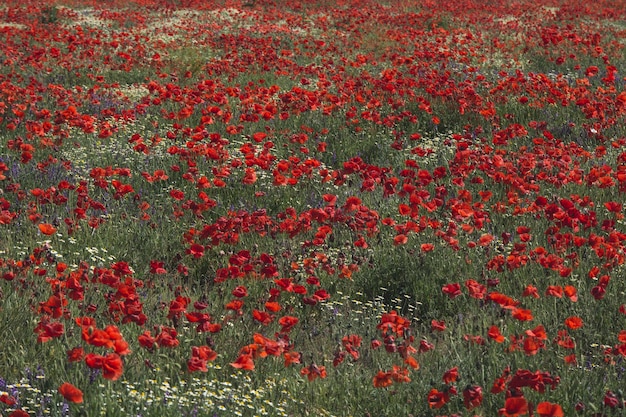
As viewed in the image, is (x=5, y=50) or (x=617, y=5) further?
(x=617, y=5)

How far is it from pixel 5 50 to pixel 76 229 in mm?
7505

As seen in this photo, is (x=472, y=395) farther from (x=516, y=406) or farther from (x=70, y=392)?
(x=70, y=392)

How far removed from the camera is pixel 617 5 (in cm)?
2264

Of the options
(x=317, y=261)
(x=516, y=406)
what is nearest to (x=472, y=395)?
(x=516, y=406)

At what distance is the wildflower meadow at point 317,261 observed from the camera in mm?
3281

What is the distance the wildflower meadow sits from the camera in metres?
3.28

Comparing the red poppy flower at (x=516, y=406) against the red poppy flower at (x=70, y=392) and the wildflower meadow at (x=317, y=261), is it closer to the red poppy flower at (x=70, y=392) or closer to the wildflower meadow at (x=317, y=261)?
the wildflower meadow at (x=317, y=261)

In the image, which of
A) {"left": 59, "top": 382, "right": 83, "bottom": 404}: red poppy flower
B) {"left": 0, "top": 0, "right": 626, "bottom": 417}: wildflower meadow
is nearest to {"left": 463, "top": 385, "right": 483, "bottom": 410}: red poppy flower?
{"left": 0, "top": 0, "right": 626, "bottom": 417}: wildflower meadow

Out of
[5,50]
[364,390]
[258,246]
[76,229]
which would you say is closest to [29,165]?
[76,229]

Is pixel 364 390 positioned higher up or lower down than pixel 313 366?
lower down

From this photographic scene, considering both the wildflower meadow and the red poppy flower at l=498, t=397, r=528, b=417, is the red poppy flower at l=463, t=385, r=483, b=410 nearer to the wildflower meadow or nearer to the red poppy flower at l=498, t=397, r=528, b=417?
the wildflower meadow

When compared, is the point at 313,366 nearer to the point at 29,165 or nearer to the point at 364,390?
the point at 364,390

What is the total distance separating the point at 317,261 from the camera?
4.79m

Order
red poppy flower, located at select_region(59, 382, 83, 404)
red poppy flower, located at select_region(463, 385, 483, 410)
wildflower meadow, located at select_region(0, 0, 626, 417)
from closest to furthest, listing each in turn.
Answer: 1. red poppy flower, located at select_region(59, 382, 83, 404)
2. red poppy flower, located at select_region(463, 385, 483, 410)
3. wildflower meadow, located at select_region(0, 0, 626, 417)
